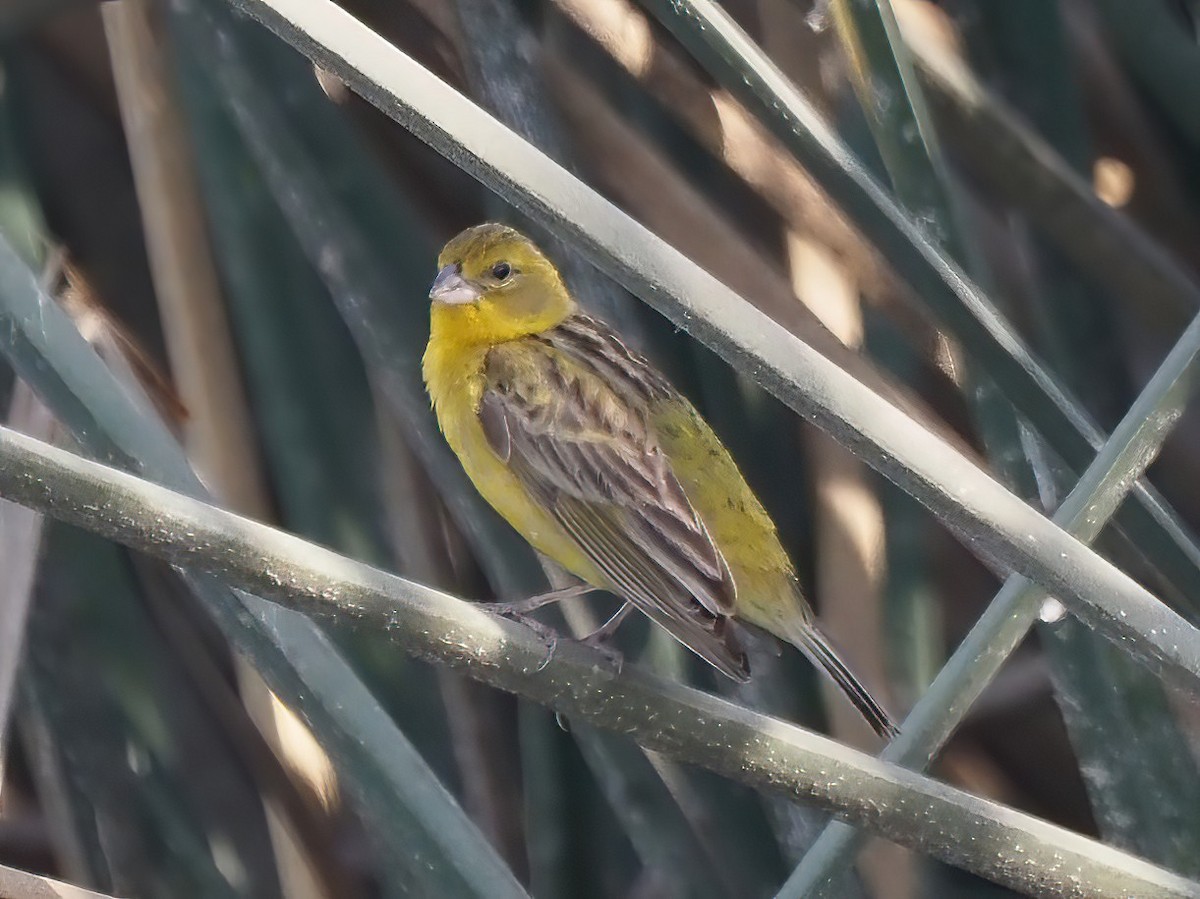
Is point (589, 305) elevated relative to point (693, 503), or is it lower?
elevated

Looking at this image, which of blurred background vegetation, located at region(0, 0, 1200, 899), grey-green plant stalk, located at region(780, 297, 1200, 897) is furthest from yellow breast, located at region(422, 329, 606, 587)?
grey-green plant stalk, located at region(780, 297, 1200, 897)

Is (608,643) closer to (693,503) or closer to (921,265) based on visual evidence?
(693,503)

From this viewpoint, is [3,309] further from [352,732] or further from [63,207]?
[63,207]

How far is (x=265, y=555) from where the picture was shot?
978 mm

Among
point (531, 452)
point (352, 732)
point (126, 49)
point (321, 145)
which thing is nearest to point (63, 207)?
point (126, 49)

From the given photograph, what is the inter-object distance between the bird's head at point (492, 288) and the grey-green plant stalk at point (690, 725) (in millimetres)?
852

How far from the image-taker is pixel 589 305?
7.54ft

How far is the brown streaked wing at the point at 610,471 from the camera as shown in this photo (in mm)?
1728

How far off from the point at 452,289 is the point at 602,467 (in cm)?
35

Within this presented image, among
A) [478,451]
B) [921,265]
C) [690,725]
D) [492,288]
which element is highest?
[921,265]

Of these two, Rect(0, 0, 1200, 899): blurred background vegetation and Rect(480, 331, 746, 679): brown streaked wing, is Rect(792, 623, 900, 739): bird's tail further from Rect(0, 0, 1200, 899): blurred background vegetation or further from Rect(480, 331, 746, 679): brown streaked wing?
Rect(0, 0, 1200, 899): blurred background vegetation

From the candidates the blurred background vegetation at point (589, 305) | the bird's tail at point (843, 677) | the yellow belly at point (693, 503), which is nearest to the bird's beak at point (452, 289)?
the yellow belly at point (693, 503)

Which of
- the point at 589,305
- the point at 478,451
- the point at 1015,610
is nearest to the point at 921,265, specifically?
the point at 1015,610

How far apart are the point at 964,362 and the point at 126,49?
1495mm
